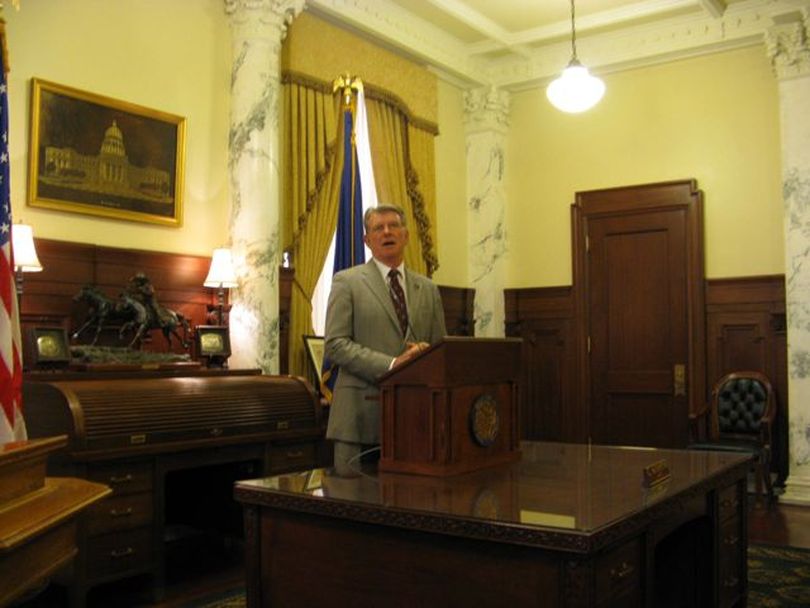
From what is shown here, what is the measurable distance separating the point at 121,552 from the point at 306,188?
330cm

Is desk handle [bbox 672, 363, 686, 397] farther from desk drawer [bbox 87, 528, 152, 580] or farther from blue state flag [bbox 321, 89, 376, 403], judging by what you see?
desk drawer [bbox 87, 528, 152, 580]

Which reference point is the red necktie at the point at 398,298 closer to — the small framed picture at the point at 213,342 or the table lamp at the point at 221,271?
the small framed picture at the point at 213,342

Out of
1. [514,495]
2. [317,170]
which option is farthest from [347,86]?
[514,495]

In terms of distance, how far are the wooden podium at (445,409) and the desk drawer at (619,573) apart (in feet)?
2.03

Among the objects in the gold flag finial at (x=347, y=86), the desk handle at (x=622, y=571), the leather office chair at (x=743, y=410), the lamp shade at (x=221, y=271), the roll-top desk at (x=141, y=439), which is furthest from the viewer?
the gold flag finial at (x=347, y=86)

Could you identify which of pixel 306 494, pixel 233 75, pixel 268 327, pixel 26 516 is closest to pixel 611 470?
pixel 306 494

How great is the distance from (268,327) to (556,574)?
13.5ft

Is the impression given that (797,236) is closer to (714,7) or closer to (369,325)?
(714,7)

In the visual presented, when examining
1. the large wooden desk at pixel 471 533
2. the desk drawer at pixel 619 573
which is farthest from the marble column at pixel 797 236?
the desk drawer at pixel 619 573

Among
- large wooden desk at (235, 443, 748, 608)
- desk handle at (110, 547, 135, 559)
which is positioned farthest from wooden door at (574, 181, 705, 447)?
desk handle at (110, 547, 135, 559)

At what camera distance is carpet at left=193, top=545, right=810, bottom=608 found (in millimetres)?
4016

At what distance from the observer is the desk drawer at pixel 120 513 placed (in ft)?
13.2

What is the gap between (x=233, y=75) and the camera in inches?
236

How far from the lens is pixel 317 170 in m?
6.73
